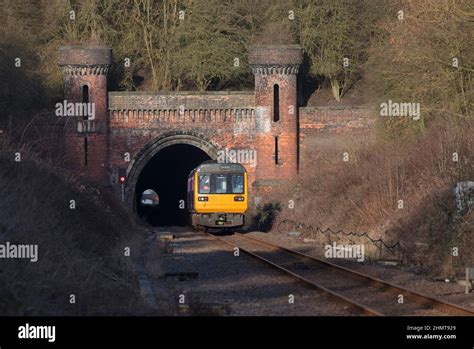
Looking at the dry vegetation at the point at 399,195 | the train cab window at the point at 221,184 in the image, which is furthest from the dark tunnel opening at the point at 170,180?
the train cab window at the point at 221,184

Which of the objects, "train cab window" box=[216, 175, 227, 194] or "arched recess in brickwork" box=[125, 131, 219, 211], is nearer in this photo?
"train cab window" box=[216, 175, 227, 194]

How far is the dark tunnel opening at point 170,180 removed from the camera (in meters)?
56.7

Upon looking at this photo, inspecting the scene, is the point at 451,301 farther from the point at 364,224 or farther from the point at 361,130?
the point at 361,130

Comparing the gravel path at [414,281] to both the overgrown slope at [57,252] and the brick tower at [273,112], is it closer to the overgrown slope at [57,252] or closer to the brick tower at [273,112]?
the overgrown slope at [57,252]

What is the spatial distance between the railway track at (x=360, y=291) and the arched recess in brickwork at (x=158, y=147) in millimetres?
20815

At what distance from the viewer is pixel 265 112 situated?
151ft

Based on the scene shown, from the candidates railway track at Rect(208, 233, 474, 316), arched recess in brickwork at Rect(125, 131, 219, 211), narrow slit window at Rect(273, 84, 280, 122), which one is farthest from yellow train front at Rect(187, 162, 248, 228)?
railway track at Rect(208, 233, 474, 316)

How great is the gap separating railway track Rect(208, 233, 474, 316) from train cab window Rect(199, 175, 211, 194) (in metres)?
12.4

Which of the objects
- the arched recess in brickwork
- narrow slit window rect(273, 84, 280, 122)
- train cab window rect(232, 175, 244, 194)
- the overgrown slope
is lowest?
the overgrown slope

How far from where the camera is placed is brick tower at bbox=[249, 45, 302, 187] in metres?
45.9

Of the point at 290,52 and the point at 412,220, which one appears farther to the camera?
the point at 290,52

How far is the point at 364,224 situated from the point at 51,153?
59.3ft

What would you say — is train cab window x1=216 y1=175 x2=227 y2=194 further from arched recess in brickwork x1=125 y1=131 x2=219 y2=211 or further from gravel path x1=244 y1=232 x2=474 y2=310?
gravel path x1=244 y1=232 x2=474 y2=310
